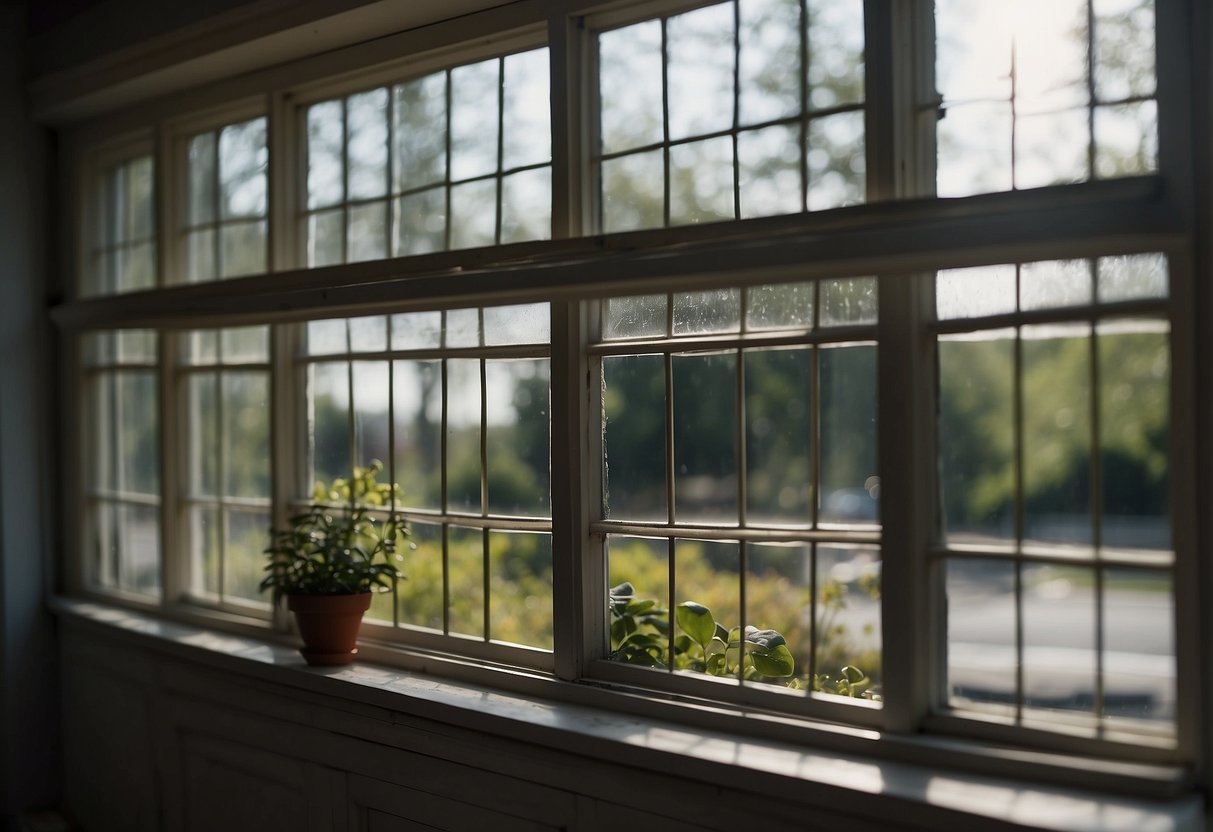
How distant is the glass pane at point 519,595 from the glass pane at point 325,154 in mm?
1335

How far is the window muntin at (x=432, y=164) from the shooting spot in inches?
108

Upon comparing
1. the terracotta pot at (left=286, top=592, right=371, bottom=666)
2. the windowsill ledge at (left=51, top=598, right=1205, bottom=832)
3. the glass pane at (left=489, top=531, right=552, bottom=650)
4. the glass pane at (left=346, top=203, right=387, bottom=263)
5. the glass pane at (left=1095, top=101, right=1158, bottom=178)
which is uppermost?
the glass pane at (left=346, top=203, right=387, bottom=263)

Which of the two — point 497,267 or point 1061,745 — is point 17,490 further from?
point 1061,745

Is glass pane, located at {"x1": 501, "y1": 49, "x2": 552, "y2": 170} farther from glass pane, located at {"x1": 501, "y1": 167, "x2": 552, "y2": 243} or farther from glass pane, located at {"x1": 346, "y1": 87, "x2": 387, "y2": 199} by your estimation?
glass pane, located at {"x1": 346, "y1": 87, "x2": 387, "y2": 199}

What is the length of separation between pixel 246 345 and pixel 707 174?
1762 mm

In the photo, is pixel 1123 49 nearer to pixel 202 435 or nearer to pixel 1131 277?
pixel 1131 277

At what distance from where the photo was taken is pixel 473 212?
117 inches

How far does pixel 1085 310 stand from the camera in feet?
6.01

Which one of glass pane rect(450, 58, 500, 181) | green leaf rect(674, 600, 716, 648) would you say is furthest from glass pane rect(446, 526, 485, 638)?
green leaf rect(674, 600, 716, 648)

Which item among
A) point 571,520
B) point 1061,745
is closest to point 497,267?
point 571,520

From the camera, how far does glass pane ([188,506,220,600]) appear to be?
358cm

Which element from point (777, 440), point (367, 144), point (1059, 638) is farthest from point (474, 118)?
point (777, 440)

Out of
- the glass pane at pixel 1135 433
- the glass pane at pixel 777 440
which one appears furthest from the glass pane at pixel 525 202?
the glass pane at pixel 777 440

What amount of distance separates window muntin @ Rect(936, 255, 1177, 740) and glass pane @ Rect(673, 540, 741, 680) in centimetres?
58
